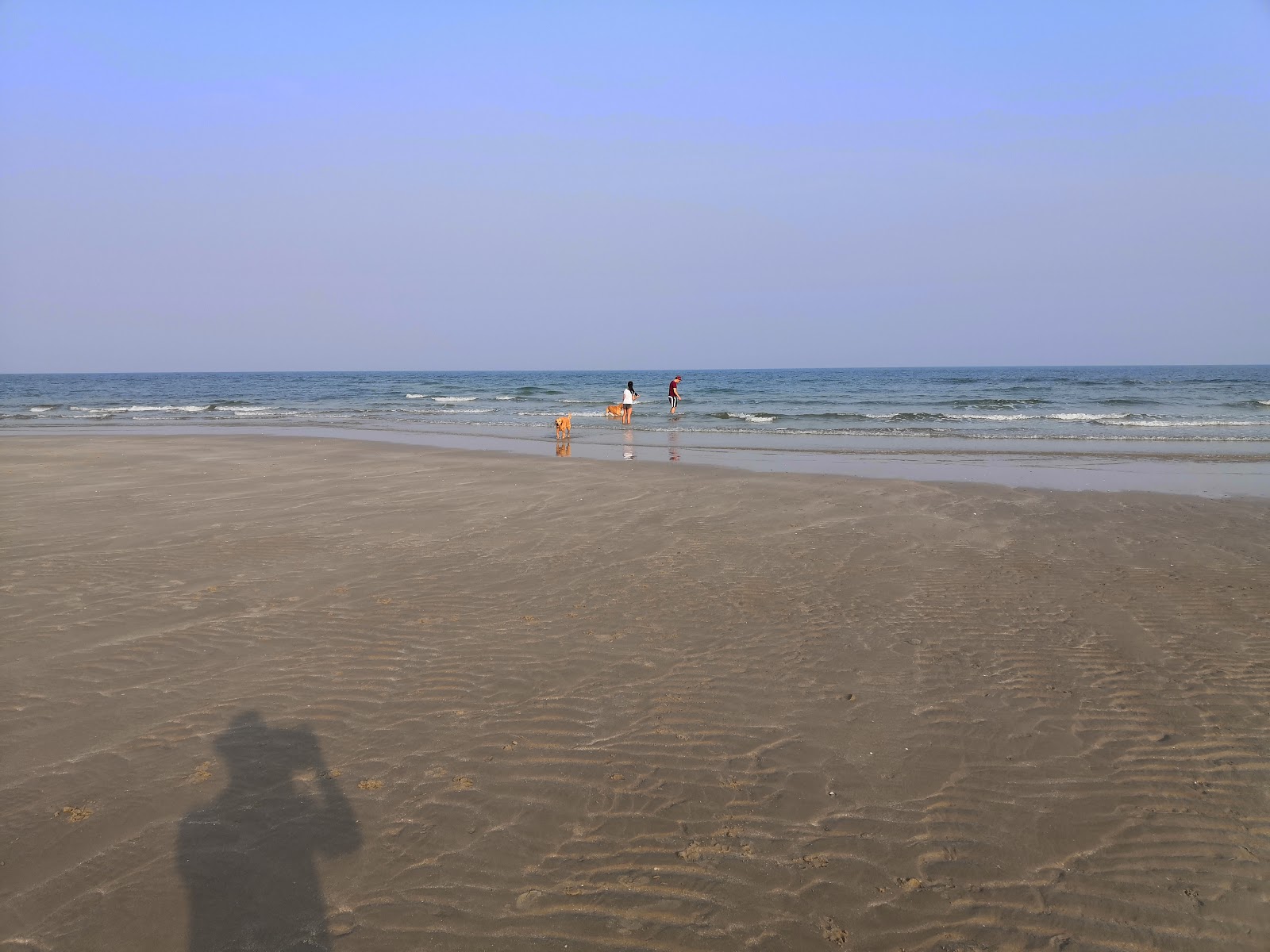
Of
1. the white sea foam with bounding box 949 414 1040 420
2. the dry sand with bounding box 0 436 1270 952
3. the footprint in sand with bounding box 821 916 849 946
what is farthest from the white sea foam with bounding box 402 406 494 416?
the footprint in sand with bounding box 821 916 849 946

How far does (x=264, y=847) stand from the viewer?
11.2 feet

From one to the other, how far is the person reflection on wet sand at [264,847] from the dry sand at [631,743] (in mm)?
17

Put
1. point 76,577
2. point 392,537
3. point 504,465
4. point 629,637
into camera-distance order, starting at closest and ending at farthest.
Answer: point 629,637, point 76,577, point 392,537, point 504,465

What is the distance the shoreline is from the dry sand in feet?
17.6

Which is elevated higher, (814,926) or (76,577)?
(76,577)

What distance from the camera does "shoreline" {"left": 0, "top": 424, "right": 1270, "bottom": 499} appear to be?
Answer: 13683 millimetres

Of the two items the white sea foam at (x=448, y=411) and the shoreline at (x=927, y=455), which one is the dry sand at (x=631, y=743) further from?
the white sea foam at (x=448, y=411)

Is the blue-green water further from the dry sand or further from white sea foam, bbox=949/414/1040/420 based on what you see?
the dry sand

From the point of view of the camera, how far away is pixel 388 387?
66.5m

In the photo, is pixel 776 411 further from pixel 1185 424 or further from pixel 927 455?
pixel 927 455

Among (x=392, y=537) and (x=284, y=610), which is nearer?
(x=284, y=610)

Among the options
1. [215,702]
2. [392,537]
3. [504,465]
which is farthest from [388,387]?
[215,702]

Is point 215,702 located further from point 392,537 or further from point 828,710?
point 392,537

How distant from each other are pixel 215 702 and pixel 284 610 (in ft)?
5.71
